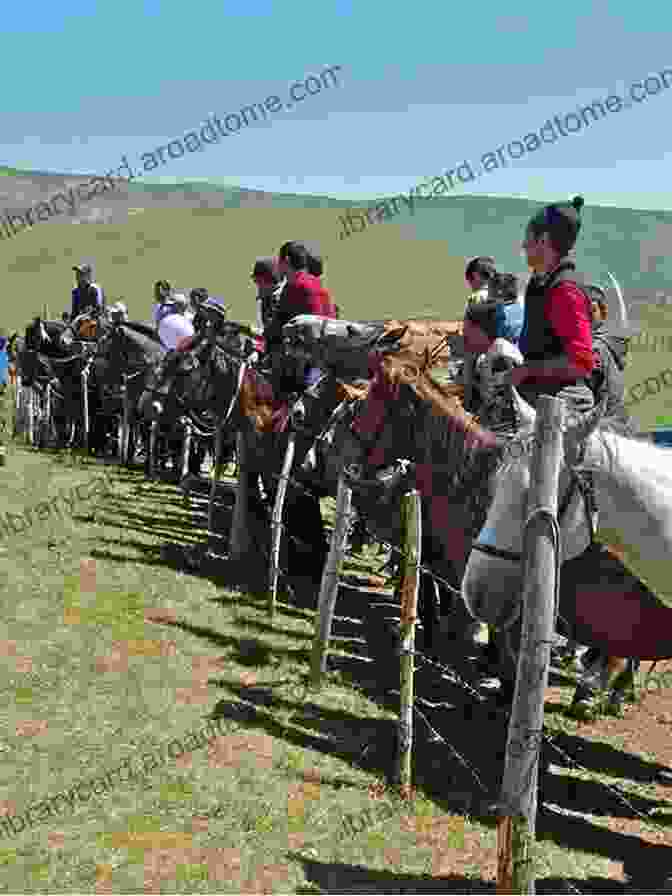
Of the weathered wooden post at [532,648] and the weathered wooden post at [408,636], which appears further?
the weathered wooden post at [408,636]

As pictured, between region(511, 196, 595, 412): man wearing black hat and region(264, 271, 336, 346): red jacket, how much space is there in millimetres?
4874

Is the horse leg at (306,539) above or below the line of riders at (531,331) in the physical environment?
below

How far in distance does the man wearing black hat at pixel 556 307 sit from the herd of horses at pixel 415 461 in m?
0.33

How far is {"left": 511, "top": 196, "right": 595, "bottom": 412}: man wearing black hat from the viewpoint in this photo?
18.1 ft

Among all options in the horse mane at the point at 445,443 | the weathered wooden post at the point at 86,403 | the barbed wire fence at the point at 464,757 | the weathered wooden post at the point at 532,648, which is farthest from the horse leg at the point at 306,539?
the weathered wooden post at the point at 86,403

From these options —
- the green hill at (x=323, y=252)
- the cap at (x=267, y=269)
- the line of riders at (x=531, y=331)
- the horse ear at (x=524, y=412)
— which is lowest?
the horse ear at (x=524, y=412)

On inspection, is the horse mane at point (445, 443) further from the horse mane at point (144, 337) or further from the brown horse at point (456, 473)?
the horse mane at point (144, 337)

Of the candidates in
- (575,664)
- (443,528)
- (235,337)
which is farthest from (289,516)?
(443,528)

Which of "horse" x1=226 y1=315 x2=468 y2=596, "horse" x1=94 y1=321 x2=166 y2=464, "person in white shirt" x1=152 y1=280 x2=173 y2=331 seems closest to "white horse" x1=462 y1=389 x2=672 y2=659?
"horse" x1=226 y1=315 x2=468 y2=596

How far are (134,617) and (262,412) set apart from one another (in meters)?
2.96

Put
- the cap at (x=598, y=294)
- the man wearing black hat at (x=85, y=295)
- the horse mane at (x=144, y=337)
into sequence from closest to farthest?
1. the cap at (x=598, y=294)
2. the horse mane at (x=144, y=337)
3. the man wearing black hat at (x=85, y=295)

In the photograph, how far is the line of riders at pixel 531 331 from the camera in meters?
5.53

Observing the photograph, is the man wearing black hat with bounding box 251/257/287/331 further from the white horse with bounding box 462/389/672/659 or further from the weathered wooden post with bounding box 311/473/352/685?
the white horse with bounding box 462/389/672/659

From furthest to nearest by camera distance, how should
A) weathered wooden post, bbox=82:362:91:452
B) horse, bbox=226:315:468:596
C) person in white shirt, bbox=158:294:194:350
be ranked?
weathered wooden post, bbox=82:362:91:452 < person in white shirt, bbox=158:294:194:350 < horse, bbox=226:315:468:596
